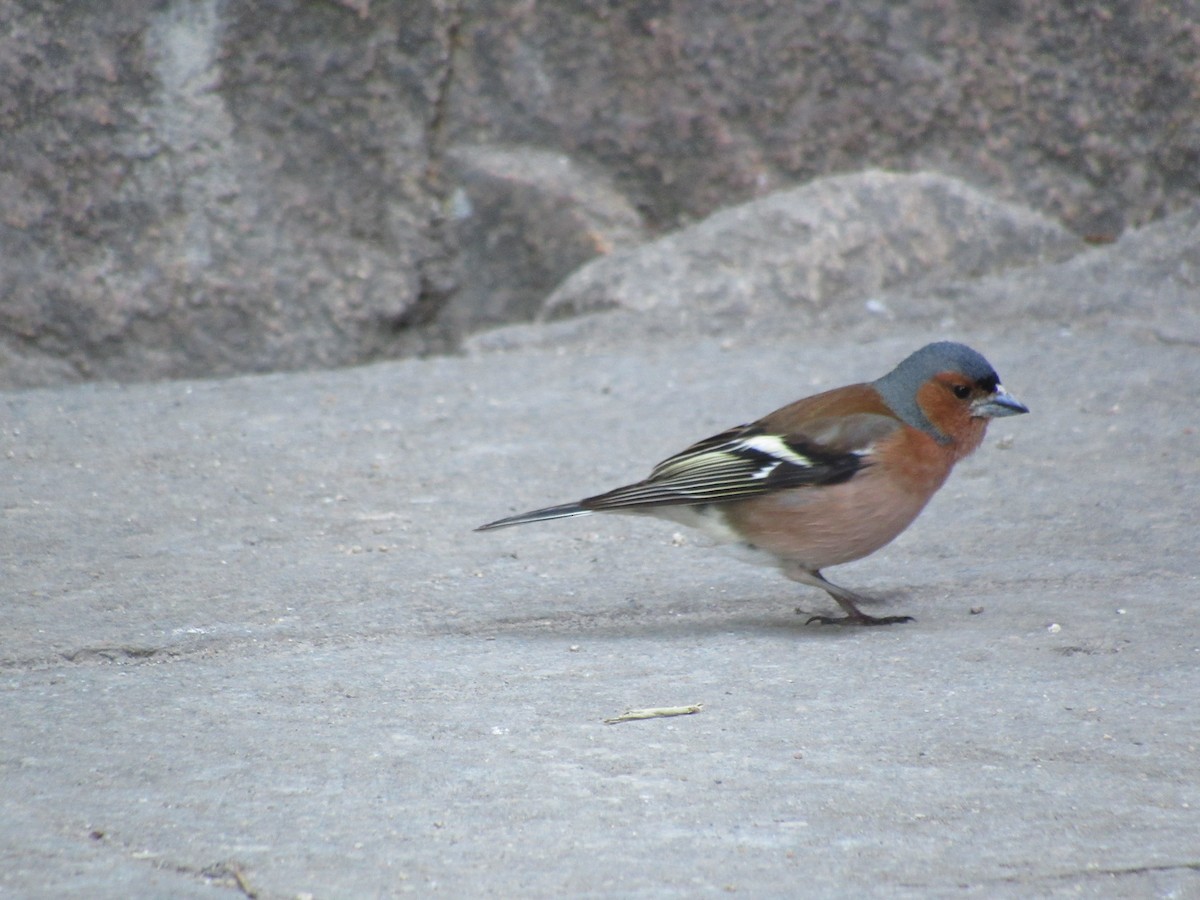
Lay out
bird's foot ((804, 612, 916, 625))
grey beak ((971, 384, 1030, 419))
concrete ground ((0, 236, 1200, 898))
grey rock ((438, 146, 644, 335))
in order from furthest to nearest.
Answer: grey rock ((438, 146, 644, 335)) → grey beak ((971, 384, 1030, 419)) → bird's foot ((804, 612, 916, 625)) → concrete ground ((0, 236, 1200, 898))

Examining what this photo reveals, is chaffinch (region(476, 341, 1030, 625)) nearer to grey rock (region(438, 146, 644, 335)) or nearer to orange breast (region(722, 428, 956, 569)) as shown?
orange breast (region(722, 428, 956, 569))

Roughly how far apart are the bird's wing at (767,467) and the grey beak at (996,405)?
235mm

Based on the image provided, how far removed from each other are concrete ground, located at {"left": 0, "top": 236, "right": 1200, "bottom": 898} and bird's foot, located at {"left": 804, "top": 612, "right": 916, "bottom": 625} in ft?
0.25

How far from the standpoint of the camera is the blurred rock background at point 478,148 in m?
5.52

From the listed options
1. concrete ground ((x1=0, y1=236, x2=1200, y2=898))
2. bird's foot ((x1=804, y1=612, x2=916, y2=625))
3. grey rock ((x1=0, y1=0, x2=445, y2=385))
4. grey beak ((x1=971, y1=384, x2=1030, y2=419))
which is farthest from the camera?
grey rock ((x1=0, y1=0, x2=445, y2=385))

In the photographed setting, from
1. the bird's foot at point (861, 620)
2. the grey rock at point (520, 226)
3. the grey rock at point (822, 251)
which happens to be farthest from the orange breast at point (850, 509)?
the grey rock at point (520, 226)

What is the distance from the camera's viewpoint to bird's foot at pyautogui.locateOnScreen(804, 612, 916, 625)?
368cm

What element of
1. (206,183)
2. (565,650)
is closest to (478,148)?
(206,183)

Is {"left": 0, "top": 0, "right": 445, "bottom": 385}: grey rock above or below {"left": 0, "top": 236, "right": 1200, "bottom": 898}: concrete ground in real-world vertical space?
above

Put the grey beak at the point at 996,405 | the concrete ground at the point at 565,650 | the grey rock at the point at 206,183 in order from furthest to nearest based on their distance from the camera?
the grey rock at the point at 206,183
the grey beak at the point at 996,405
the concrete ground at the point at 565,650

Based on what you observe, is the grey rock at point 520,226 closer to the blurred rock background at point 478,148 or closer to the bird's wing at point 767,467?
the blurred rock background at point 478,148

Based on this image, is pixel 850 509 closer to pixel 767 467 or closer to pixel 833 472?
pixel 833 472

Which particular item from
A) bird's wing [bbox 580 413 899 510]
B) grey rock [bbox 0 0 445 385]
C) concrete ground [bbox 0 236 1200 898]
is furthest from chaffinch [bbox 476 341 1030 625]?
grey rock [bbox 0 0 445 385]

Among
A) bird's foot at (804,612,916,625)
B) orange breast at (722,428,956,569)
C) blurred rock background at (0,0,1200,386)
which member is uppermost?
blurred rock background at (0,0,1200,386)
